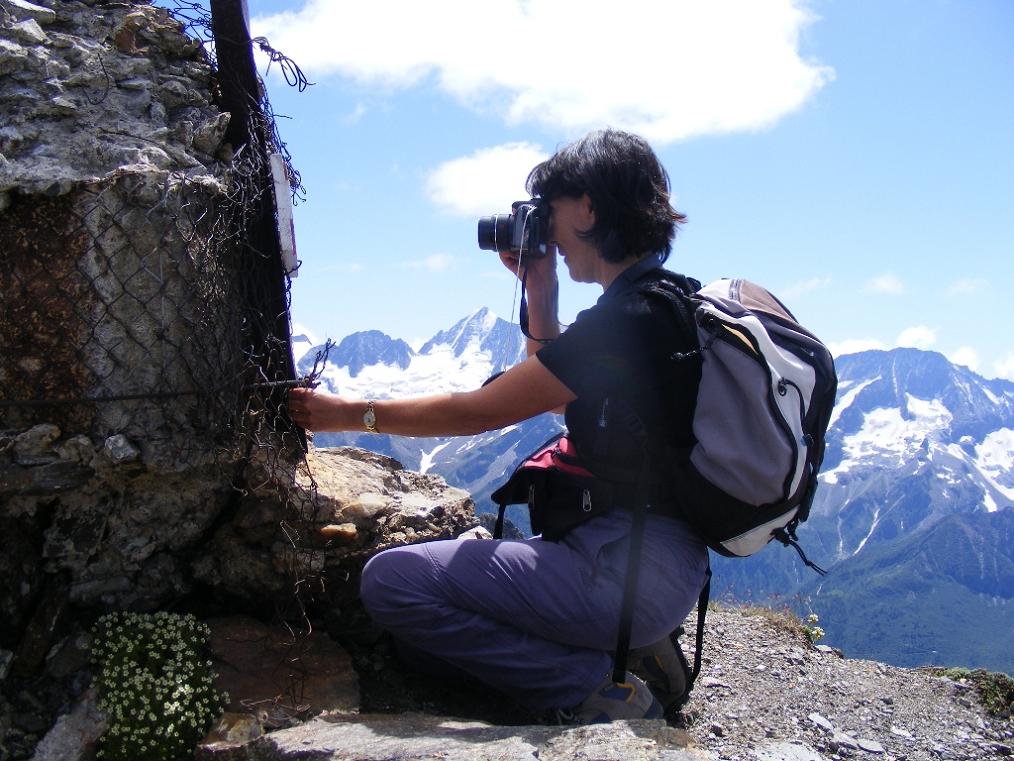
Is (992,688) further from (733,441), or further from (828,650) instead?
(733,441)

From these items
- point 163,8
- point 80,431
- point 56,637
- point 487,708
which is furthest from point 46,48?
point 487,708

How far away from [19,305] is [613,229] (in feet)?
10.5

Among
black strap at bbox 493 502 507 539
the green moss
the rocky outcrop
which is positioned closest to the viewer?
the rocky outcrop

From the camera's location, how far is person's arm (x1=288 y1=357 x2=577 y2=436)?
4.09m

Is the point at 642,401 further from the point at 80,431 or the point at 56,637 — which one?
the point at 56,637

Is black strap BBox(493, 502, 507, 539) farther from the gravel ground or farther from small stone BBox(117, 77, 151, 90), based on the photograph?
small stone BBox(117, 77, 151, 90)

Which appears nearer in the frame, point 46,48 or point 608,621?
point 608,621

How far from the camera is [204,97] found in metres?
5.16

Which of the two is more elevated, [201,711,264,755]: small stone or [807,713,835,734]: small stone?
[201,711,264,755]: small stone

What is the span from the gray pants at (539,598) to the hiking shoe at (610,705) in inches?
1.8

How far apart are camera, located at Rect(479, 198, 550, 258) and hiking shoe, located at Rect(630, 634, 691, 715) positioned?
2541 millimetres

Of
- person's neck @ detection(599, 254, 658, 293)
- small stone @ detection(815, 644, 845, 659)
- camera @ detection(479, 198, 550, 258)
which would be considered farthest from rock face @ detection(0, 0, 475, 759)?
small stone @ detection(815, 644, 845, 659)

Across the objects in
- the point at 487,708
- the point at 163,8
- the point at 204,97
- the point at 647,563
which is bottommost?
the point at 487,708

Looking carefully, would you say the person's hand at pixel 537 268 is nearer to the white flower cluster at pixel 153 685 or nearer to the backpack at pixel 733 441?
the backpack at pixel 733 441
